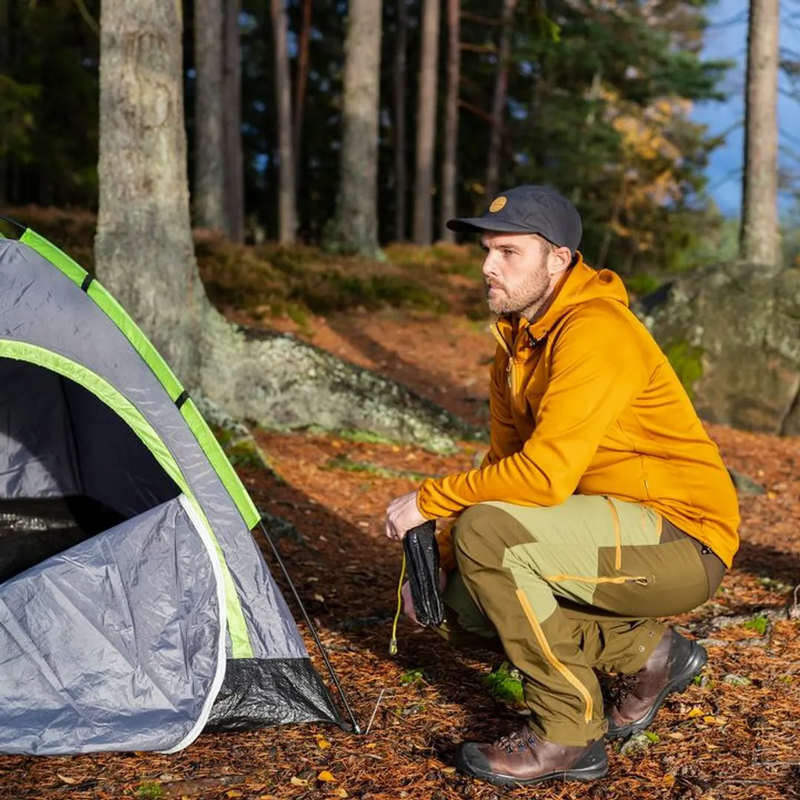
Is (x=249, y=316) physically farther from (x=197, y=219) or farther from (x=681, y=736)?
(x=681, y=736)

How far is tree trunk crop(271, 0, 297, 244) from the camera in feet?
62.2

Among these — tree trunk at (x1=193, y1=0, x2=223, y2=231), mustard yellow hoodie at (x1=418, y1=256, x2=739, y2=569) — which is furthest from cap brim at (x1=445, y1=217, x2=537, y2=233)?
tree trunk at (x1=193, y1=0, x2=223, y2=231)

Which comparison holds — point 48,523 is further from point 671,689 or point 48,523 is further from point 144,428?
point 671,689

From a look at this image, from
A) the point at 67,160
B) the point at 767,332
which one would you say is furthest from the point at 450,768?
the point at 67,160

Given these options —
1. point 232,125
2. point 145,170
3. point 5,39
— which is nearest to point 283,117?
point 232,125

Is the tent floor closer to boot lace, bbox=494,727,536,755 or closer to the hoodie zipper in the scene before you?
the hoodie zipper

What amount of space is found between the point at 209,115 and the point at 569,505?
13387 mm

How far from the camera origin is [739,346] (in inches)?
356

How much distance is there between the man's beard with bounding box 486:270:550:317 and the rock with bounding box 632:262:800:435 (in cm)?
630

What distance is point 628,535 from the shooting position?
2924mm

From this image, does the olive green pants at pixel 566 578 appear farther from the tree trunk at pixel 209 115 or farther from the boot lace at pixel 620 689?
the tree trunk at pixel 209 115

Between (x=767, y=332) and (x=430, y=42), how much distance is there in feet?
41.4

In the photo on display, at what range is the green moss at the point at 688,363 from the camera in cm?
902

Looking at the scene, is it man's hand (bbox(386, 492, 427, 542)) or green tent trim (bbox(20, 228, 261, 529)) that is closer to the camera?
man's hand (bbox(386, 492, 427, 542))
